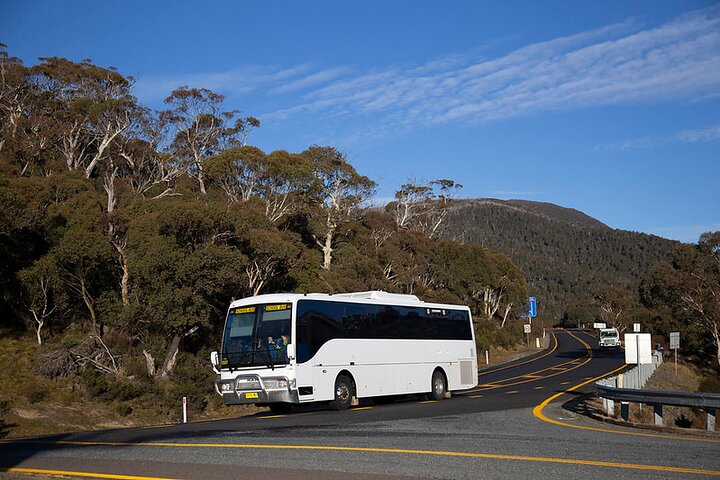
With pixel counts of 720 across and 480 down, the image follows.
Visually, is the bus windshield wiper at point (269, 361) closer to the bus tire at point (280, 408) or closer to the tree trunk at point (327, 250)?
the bus tire at point (280, 408)

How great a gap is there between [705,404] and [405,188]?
77911 mm

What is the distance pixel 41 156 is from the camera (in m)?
60.2

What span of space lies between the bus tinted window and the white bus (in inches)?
1.1

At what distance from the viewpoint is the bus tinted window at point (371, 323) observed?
67.9ft

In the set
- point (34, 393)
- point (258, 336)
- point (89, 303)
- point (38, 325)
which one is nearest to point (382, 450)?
point (258, 336)

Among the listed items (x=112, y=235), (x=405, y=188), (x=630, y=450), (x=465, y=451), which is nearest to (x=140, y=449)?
(x=465, y=451)

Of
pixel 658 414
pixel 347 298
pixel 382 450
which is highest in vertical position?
pixel 347 298

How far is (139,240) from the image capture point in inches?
1688

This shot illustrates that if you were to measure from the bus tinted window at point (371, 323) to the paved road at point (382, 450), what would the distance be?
3059 mm

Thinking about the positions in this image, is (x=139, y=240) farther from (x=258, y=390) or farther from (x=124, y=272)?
(x=258, y=390)

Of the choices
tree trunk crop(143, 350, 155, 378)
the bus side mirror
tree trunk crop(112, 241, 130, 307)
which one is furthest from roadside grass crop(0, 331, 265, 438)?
the bus side mirror

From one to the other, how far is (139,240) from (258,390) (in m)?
24.9

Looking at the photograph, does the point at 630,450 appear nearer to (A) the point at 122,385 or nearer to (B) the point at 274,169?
(A) the point at 122,385

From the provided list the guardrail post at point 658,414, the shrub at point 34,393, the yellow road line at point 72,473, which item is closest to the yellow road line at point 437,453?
the yellow road line at point 72,473
